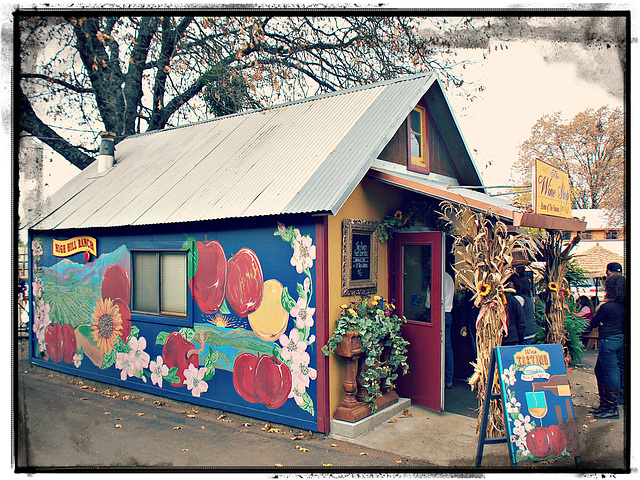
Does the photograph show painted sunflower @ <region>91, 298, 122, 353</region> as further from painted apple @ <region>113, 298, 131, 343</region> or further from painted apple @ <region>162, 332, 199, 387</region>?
painted apple @ <region>162, 332, 199, 387</region>

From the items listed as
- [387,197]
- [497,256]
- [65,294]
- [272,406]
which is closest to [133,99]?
[65,294]

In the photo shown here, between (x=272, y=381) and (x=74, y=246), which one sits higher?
(x=74, y=246)

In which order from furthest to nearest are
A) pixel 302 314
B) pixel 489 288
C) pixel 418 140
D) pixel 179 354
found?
pixel 418 140, pixel 179 354, pixel 302 314, pixel 489 288

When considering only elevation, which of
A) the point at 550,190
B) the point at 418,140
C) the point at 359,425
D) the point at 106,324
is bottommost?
the point at 359,425

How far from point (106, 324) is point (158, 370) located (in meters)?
1.70

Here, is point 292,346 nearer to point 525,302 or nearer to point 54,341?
point 525,302

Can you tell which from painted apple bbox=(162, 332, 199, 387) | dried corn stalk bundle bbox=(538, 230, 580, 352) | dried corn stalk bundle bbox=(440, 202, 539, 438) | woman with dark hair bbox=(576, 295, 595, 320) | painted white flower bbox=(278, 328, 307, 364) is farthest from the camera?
woman with dark hair bbox=(576, 295, 595, 320)

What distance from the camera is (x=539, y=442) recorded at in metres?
5.24

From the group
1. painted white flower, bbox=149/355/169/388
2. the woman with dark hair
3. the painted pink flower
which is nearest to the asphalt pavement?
painted white flower, bbox=149/355/169/388

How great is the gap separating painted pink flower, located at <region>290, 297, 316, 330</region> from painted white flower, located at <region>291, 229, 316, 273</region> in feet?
1.44

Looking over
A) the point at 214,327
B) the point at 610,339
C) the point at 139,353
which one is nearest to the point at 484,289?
the point at 610,339

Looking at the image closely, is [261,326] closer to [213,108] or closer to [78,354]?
[78,354]

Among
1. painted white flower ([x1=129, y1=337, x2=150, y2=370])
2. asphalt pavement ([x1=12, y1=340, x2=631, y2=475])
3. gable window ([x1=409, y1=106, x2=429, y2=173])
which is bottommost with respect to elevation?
asphalt pavement ([x1=12, y1=340, x2=631, y2=475])

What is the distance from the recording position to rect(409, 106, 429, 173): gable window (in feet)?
27.8
